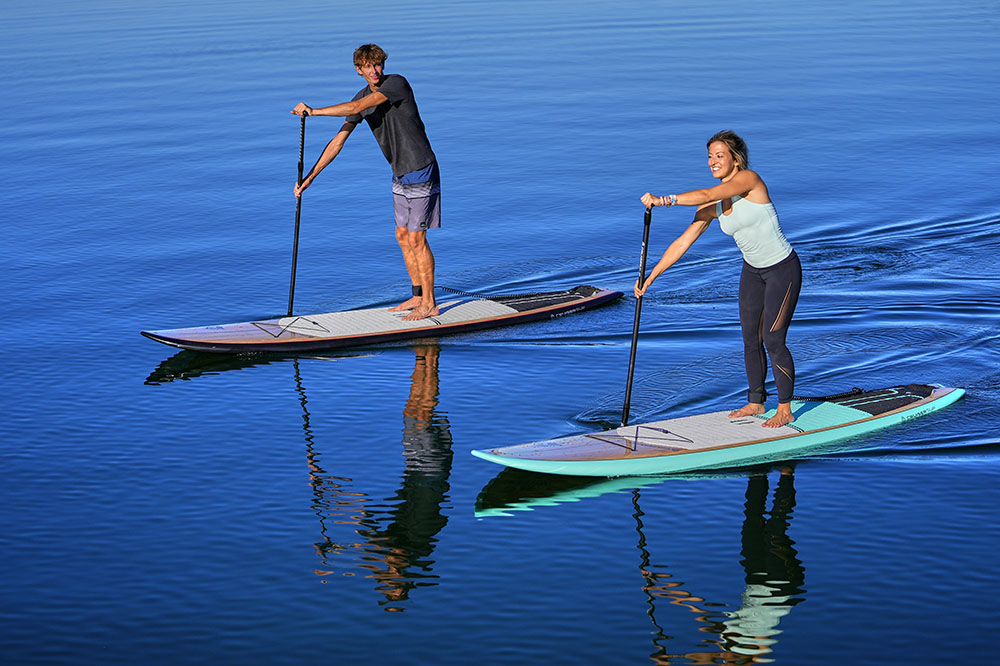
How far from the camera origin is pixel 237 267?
53.6ft

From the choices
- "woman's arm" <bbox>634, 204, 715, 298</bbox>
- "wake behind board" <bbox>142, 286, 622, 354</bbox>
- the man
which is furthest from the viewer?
"wake behind board" <bbox>142, 286, 622, 354</bbox>

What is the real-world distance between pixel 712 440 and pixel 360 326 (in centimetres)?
445

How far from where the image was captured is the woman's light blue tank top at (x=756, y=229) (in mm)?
9172

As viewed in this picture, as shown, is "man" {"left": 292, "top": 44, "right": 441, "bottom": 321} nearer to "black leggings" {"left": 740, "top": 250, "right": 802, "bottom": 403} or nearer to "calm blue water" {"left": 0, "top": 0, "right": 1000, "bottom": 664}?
"calm blue water" {"left": 0, "top": 0, "right": 1000, "bottom": 664}

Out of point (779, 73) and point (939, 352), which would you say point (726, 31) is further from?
point (939, 352)

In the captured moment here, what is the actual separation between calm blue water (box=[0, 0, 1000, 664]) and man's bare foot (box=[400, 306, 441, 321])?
509 millimetres

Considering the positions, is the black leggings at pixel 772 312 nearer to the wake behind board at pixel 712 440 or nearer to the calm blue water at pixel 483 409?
the wake behind board at pixel 712 440

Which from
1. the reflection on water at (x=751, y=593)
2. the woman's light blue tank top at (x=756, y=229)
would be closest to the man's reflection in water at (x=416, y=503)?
the reflection on water at (x=751, y=593)

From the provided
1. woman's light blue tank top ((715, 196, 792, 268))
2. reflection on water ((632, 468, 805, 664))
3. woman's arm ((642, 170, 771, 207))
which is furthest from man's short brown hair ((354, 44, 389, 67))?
reflection on water ((632, 468, 805, 664))

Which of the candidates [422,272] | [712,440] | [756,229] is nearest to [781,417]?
[712,440]

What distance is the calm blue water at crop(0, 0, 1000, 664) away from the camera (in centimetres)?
764

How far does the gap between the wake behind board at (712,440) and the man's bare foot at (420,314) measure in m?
3.62

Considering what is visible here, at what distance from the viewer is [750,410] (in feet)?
32.8

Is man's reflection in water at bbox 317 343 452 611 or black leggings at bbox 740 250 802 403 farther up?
black leggings at bbox 740 250 802 403
